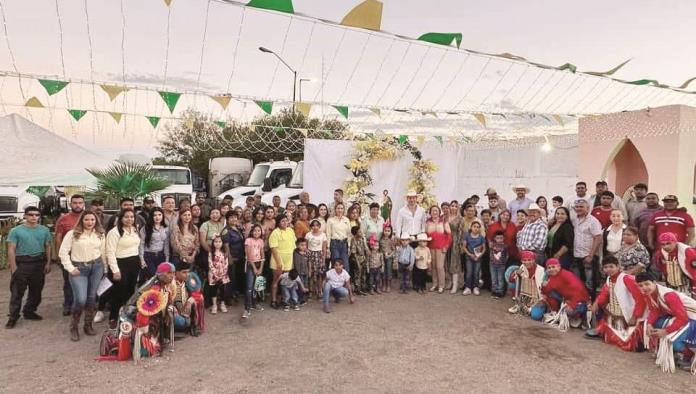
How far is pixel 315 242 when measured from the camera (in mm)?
6617

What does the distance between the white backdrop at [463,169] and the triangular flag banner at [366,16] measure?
6.01m

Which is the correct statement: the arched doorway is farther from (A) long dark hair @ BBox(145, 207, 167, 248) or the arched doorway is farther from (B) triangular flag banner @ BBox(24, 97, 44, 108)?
(B) triangular flag banner @ BBox(24, 97, 44, 108)

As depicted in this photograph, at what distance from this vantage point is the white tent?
1152 centimetres

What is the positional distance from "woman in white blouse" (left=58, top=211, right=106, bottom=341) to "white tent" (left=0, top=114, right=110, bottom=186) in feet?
25.9

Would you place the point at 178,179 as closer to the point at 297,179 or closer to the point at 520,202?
the point at 297,179

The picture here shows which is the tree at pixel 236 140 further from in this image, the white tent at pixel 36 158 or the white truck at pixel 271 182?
the white tent at pixel 36 158

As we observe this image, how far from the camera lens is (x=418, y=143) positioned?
11.8m

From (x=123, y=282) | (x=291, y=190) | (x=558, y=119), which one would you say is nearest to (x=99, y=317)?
(x=123, y=282)

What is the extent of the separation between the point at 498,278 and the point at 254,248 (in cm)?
390

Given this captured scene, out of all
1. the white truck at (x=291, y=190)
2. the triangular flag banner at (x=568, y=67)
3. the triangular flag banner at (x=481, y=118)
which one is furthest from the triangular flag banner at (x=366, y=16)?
the white truck at (x=291, y=190)

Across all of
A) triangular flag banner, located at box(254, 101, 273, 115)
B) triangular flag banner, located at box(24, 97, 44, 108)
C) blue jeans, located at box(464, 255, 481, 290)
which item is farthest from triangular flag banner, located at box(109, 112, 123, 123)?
blue jeans, located at box(464, 255, 481, 290)

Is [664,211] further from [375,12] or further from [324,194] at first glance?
[324,194]

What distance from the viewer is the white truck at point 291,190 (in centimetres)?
1138

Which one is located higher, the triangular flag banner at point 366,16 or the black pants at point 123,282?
the triangular flag banner at point 366,16
